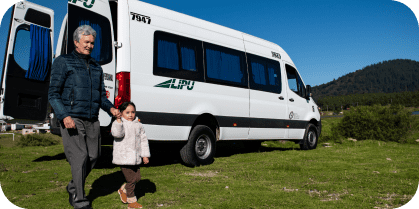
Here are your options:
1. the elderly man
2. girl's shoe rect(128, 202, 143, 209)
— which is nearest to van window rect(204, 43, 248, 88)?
the elderly man

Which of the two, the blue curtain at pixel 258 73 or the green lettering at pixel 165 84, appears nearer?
the green lettering at pixel 165 84

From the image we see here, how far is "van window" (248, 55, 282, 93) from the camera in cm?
818

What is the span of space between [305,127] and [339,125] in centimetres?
520

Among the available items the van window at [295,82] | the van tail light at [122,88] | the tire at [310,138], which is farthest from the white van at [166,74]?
the tire at [310,138]

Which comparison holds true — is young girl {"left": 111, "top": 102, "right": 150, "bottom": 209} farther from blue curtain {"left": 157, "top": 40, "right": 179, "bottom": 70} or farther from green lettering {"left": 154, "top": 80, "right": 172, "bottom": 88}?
blue curtain {"left": 157, "top": 40, "right": 179, "bottom": 70}

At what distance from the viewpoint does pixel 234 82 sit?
24.8 feet

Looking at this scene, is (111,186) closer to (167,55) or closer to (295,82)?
(167,55)

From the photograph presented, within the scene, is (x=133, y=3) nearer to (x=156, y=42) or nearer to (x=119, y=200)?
(x=156, y=42)

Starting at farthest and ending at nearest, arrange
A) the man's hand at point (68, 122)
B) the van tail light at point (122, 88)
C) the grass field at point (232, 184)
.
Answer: the van tail light at point (122, 88), the grass field at point (232, 184), the man's hand at point (68, 122)

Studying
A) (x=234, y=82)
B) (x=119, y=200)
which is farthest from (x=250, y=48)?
(x=119, y=200)

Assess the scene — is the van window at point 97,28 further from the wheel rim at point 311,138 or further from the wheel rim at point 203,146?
the wheel rim at point 311,138

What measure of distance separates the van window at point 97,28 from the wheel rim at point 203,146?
2.57 m

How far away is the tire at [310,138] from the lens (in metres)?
10.3

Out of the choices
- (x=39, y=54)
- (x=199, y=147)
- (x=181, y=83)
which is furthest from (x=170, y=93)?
(x=39, y=54)
